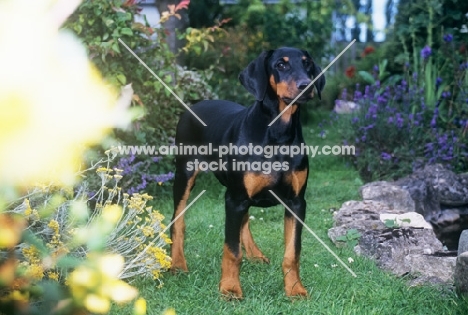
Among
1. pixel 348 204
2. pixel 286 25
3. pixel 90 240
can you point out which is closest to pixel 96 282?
pixel 90 240

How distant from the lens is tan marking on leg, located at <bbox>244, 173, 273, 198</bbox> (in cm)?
355

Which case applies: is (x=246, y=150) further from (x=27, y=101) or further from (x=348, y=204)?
(x=27, y=101)

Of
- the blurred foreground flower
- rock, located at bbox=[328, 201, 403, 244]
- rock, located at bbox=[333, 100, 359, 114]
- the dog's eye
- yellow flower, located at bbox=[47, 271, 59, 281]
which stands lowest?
rock, located at bbox=[333, 100, 359, 114]

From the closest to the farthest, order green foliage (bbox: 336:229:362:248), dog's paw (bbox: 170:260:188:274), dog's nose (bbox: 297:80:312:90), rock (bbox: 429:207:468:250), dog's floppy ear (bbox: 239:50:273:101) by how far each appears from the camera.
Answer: dog's nose (bbox: 297:80:312:90) → dog's floppy ear (bbox: 239:50:273:101) → dog's paw (bbox: 170:260:188:274) → green foliage (bbox: 336:229:362:248) → rock (bbox: 429:207:468:250)

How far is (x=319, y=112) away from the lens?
1188cm

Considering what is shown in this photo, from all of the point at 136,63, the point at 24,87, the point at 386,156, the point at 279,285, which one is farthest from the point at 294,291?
the point at 386,156

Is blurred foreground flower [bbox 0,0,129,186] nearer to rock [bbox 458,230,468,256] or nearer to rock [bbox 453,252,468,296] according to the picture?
rock [bbox 453,252,468,296]

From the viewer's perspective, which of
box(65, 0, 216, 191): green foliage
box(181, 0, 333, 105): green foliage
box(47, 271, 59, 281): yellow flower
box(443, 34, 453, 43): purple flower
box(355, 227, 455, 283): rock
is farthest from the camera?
box(181, 0, 333, 105): green foliage

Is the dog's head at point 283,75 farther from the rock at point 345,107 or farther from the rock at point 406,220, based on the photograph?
the rock at point 345,107

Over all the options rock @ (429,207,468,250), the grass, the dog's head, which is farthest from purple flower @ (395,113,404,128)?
the dog's head

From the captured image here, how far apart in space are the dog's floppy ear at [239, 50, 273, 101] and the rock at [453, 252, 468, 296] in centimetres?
146

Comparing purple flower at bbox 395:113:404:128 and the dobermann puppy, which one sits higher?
the dobermann puppy

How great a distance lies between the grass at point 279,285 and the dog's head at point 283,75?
1204 millimetres

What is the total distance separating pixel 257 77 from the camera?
145 inches
